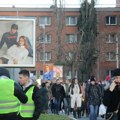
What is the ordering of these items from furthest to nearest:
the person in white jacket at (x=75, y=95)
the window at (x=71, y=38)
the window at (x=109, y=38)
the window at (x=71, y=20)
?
the window at (x=71, y=20), the window at (x=71, y=38), the window at (x=109, y=38), the person in white jacket at (x=75, y=95)

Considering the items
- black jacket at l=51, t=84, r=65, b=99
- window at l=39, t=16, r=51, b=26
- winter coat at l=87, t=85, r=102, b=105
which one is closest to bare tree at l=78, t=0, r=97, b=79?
window at l=39, t=16, r=51, b=26

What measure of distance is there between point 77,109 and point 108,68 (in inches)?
2038

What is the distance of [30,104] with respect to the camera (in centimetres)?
1050

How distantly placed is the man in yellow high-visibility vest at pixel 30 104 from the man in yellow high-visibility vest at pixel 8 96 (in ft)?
3.41

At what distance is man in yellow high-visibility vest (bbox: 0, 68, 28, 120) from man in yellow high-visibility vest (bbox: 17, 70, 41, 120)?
1.04 meters

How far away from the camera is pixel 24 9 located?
3027 inches

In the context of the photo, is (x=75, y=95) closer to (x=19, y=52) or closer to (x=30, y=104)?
(x=19, y=52)

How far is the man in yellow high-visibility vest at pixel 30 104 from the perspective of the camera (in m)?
10.5

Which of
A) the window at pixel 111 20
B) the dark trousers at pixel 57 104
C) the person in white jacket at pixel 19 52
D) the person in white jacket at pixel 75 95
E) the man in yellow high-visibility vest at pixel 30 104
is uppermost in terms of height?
the window at pixel 111 20

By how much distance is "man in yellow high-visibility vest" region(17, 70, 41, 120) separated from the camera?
10469mm

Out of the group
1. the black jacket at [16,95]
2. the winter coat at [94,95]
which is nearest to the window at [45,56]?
the winter coat at [94,95]

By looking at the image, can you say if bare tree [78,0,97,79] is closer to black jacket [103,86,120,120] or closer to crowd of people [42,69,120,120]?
crowd of people [42,69,120,120]

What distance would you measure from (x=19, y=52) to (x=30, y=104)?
48.7 feet

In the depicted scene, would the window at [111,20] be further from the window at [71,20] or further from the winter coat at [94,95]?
the winter coat at [94,95]
